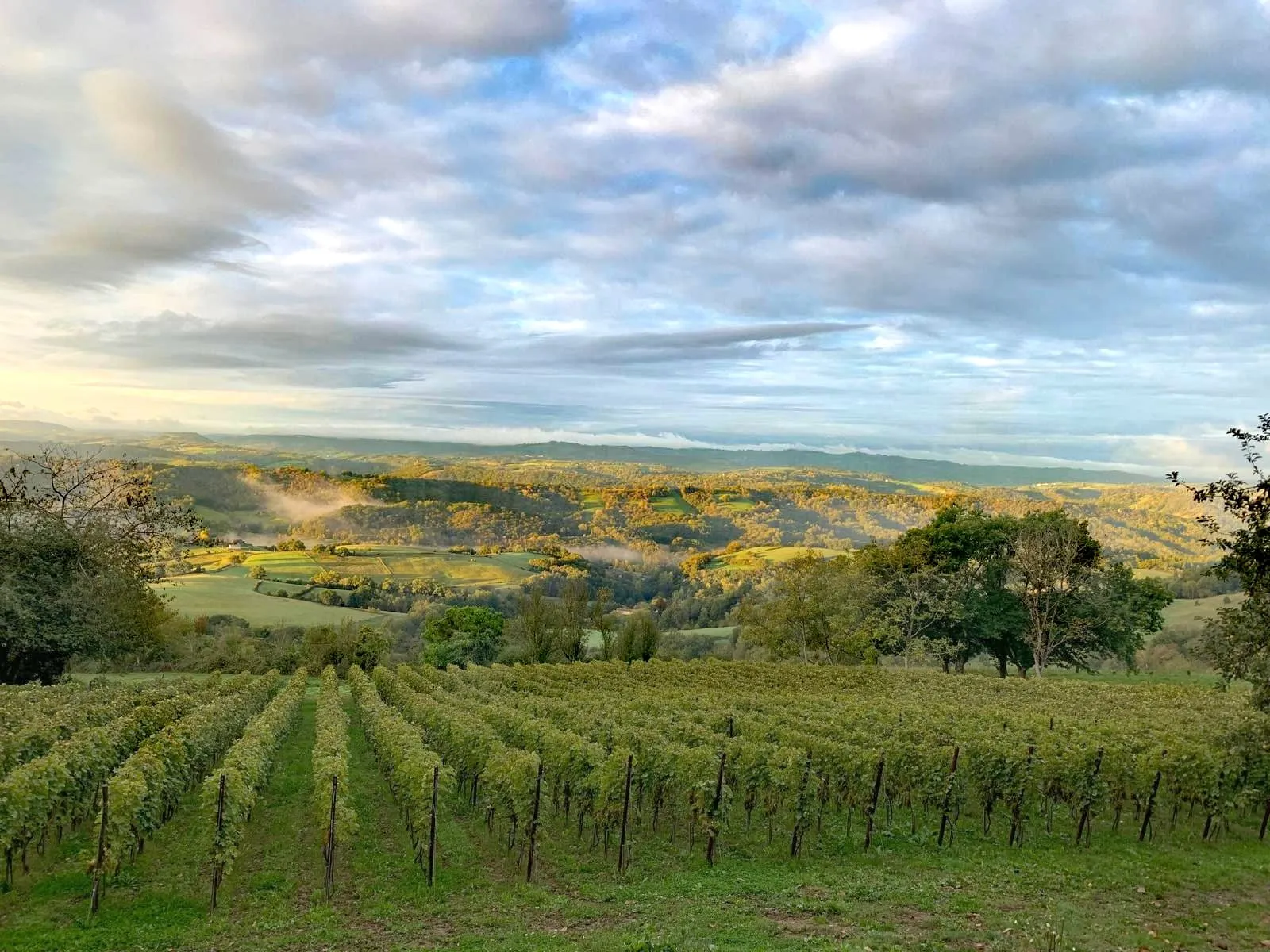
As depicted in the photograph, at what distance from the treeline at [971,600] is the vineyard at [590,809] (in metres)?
30.9

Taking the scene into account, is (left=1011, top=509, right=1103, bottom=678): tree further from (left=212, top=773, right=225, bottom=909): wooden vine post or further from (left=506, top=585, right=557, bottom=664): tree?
(left=212, top=773, right=225, bottom=909): wooden vine post

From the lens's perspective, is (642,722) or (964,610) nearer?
(642,722)

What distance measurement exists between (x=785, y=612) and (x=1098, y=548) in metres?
23.0

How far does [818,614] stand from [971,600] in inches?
447

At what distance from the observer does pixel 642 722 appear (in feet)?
76.9

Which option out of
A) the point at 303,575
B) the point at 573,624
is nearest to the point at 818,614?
the point at 573,624

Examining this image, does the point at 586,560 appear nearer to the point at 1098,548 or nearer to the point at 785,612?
the point at 785,612

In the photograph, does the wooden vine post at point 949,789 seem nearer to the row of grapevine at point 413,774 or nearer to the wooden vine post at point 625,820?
the wooden vine post at point 625,820

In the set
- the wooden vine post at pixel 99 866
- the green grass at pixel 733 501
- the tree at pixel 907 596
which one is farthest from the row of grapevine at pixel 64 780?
the green grass at pixel 733 501

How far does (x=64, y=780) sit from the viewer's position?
15.6 metres

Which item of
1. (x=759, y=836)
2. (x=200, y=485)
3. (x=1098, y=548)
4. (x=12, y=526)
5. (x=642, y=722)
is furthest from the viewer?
(x=200, y=485)

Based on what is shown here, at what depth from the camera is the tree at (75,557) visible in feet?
134

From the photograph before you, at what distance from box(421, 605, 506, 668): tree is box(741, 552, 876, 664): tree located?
90.7ft

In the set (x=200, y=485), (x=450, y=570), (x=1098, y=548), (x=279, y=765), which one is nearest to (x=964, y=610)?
(x=1098, y=548)
